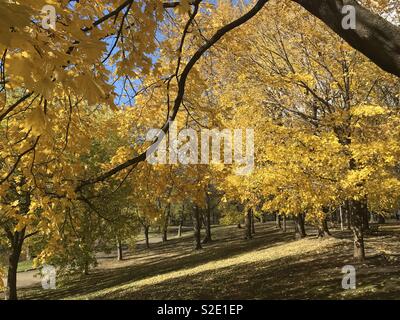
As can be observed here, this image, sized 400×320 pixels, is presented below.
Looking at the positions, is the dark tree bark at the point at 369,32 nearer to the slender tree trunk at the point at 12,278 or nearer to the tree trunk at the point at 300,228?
the slender tree trunk at the point at 12,278

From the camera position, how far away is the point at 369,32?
2.96 meters

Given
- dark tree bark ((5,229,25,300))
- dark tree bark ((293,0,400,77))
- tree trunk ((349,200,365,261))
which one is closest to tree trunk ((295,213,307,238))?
tree trunk ((349,200,365,261))

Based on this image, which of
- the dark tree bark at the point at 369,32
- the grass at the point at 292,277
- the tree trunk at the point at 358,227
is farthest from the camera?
the tree trunk at the point at 358,227

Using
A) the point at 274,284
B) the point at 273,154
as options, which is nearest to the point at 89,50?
the point at 273,154

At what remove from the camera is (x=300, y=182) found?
977 centimetres

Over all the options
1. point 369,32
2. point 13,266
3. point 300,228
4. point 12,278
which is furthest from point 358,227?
point 13,266

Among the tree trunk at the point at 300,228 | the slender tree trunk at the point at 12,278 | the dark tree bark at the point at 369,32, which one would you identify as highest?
the dark tree bark at the point at 369,32

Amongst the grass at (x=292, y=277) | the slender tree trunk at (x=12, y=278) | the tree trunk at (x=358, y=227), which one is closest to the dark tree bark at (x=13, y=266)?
the slender tree trunk at (x=12, y=278)

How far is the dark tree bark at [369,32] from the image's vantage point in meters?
2.90

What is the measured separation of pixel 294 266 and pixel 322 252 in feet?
8.52

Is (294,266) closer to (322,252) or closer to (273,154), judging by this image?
(322,252)

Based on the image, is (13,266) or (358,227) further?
(13,266)

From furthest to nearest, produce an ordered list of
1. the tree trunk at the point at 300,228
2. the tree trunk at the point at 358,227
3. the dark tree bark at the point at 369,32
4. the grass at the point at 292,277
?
1. the tree trunk at the point at 300,228
2. the tree trunk at the point at 358,227
3. the grass at the point at 292,277
4. the dark tree bark at the point at 369,32

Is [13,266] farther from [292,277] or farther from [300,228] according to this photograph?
[300,228]
